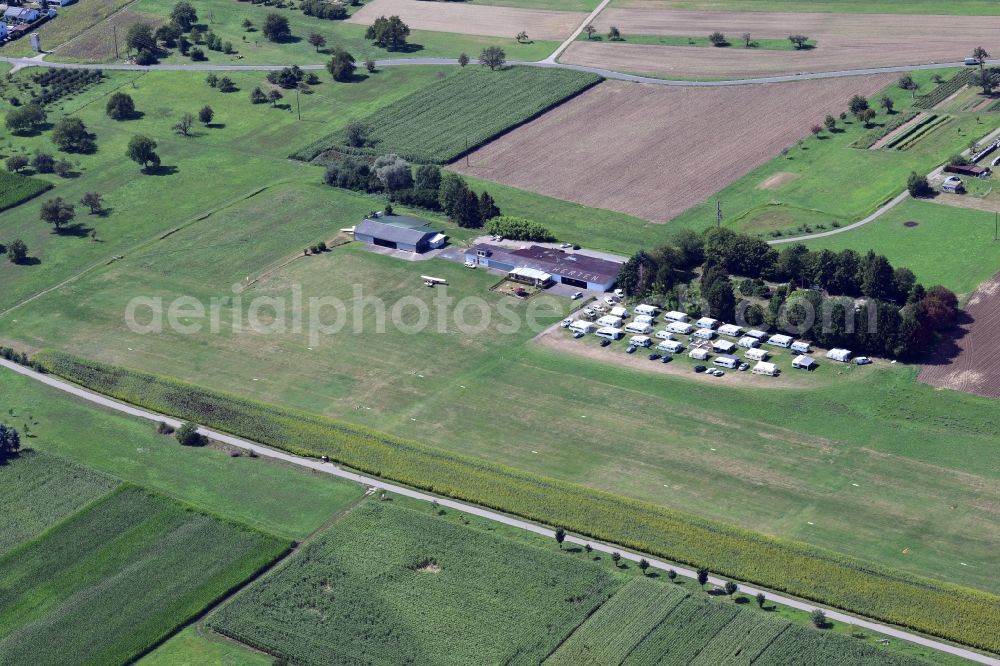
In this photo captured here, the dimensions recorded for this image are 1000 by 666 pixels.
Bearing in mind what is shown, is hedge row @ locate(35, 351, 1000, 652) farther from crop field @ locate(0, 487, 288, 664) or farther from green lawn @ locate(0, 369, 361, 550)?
crop field @ locate(0, 487, 288, 664)

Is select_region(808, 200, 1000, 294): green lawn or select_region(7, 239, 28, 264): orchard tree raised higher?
select_region(808, 200, 1000, 294): green lawn

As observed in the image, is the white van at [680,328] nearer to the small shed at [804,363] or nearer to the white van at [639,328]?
the white van at [639,328]

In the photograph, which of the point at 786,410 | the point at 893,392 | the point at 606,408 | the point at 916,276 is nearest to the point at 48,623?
the point at 606,408

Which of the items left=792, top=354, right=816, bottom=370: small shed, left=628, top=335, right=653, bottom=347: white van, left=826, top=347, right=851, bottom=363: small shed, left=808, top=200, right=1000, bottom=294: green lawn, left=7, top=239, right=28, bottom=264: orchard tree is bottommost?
left=7, top=239, right=28, bottom=264: orchard tree

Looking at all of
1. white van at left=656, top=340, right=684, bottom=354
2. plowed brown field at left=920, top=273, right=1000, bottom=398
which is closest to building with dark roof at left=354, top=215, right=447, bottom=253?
white van at left=656, top=340, right=684, bottom=354

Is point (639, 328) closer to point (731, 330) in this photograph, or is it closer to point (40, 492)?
point (731, 330)

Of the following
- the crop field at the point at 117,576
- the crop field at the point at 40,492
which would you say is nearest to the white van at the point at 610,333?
the crop field at the point at 117,576

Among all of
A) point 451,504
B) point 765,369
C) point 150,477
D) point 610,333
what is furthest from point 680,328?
point 150,477
